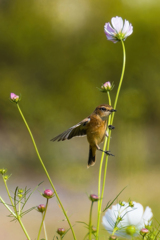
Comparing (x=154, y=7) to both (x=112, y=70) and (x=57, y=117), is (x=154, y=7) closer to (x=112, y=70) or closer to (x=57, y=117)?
(x=112, y=70)

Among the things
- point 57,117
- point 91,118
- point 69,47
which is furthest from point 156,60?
point 91,118

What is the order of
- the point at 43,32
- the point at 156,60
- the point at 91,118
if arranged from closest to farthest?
the point at 91,118 → the point at 43,32 → the point at 156,60

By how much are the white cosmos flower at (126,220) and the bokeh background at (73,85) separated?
1524mm

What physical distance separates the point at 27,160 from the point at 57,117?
0.34 m

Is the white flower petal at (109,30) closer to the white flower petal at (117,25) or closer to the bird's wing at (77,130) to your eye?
the white flower petal at (117,25)

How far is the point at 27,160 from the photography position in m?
2.08

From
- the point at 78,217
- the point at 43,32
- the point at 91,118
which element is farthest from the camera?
the point at 43,32

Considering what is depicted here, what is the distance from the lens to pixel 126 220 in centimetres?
33

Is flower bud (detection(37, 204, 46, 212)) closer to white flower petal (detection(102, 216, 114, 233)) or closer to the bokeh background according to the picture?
white flower petal (detection(102, 216, 114, 233))

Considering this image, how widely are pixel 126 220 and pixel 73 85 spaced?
166 cm

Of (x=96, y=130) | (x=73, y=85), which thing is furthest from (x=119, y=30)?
(x=73, y=85)

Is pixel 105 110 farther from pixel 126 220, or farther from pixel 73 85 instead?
pixel 73 85

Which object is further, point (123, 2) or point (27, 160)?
point (27, 160)

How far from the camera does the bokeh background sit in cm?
190
